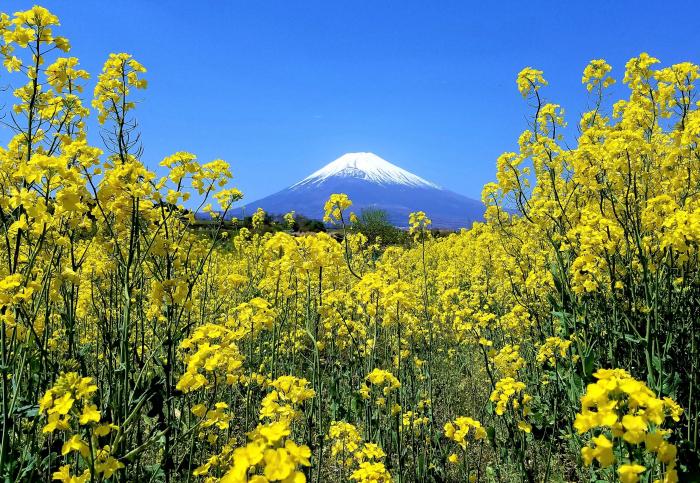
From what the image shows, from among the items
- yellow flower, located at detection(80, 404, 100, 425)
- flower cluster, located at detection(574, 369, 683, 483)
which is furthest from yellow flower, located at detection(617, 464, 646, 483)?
yellow flower, located at detection(80, 404, 100, 425)

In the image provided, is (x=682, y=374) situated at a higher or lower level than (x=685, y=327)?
lower

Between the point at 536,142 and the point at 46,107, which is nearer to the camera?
the point at 46,107

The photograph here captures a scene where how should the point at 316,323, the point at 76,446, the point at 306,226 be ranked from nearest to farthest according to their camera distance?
the point at 76,446 < the point at 316,323 < the point at 306,226

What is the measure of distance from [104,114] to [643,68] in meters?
3.98

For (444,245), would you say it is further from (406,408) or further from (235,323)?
(235,323)

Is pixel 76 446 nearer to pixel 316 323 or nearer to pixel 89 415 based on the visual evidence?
pixel 89 415

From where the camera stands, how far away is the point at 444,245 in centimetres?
1539

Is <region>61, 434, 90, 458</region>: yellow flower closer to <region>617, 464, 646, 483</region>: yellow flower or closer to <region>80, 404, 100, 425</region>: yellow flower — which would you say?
<region>80, 404, 100, 425</region>: yellow flower

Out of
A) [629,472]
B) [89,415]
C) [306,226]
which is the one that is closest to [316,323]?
[89,415]

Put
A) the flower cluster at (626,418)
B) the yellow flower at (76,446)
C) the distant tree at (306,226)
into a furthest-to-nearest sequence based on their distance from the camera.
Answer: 1. the distant tree at (306,226)
2. the yellow flower at (76,446)
3. the flower cluster at (626,418)

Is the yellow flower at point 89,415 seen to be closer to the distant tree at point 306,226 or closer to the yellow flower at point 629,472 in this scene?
the yellow flower at point 629,472

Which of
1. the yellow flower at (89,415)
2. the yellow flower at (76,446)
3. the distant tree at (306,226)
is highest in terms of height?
the distant tree at (306,226)

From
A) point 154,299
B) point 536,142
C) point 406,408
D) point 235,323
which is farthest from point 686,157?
point 154,299

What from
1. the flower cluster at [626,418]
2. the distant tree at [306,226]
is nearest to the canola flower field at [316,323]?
the flower cluster at [626,418]
